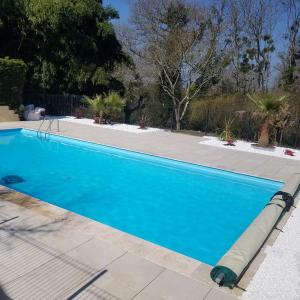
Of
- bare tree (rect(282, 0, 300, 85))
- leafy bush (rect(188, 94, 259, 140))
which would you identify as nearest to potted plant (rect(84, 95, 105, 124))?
leafy bush (rect(188, 94, 259, 140))

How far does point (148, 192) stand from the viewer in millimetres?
7797

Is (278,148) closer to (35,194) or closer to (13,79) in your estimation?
(35,194)

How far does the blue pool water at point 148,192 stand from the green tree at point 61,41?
8.13m

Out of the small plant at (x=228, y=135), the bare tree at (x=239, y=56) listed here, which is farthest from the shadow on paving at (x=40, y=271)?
the bare tree at (x=239, y=56)

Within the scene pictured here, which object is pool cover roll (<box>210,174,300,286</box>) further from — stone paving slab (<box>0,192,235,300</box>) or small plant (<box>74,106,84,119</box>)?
small plant (<box>74,106,84,119</box>)

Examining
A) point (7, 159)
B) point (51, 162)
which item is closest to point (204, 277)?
point (51, 162)

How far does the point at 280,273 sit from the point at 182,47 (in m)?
14.9

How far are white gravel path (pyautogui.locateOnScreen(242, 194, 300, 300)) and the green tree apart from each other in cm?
1536

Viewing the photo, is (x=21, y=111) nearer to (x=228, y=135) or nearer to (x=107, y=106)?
(x=107, y=106)

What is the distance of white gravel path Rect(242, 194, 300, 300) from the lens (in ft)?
11.5

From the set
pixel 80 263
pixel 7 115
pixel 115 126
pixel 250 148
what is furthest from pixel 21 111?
pixel 80 263

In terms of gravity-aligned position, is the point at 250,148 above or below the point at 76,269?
above

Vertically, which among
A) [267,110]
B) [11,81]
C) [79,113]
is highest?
[11,81]

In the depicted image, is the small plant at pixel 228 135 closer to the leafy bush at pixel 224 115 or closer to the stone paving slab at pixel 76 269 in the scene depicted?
the leafy bush at pixel 224 115
